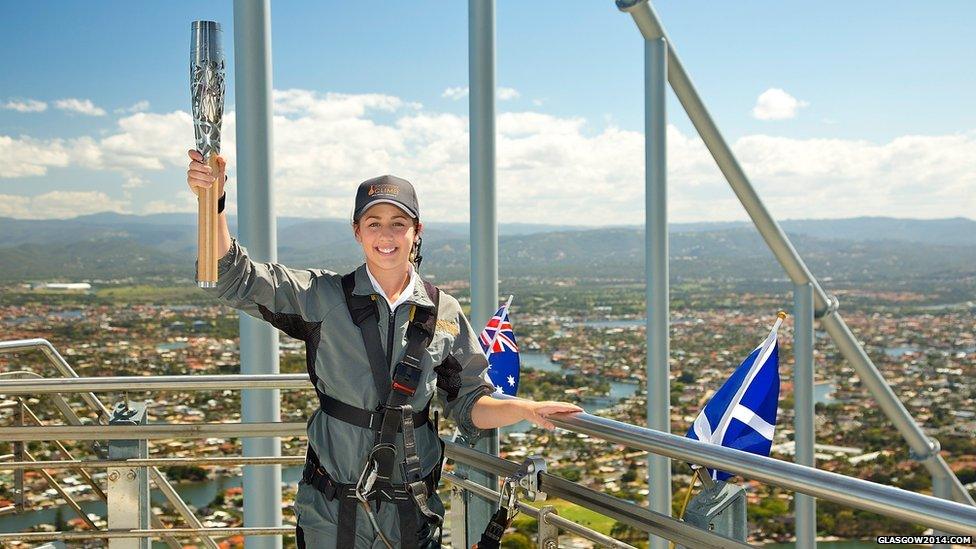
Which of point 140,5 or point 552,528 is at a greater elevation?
point 140,5

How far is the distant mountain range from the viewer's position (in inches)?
421

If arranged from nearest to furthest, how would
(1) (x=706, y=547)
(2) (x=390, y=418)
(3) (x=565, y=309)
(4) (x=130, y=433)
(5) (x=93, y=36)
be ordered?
(1) (x=706, y=547) → (2) (x=390, y=418) → (4) (x=130, y=433) → (3) (x=565, y=309) → (5) (x=93, y=36)

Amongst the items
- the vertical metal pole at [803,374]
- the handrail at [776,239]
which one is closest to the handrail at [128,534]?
the handrail at [776,239]

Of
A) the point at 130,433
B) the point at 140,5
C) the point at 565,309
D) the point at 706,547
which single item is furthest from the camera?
the point at 140,5

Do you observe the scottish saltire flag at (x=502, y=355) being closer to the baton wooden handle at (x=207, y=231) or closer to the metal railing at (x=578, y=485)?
the metal railing at (x=578, y=485)

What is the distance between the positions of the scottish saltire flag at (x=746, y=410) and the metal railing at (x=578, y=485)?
38 centimetres

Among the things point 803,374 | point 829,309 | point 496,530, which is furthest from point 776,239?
point 496,530

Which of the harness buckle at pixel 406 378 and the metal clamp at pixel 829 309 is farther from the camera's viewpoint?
the metal clamp at pixel 829 309

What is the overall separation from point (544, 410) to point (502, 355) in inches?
31.8

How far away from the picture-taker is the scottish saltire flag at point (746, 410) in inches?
77.2

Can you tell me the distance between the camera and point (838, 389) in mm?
24328

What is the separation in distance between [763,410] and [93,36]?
103 feet

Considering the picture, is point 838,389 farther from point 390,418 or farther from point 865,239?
point 390,418

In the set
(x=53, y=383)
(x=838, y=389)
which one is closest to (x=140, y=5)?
(x=838, y=389)
